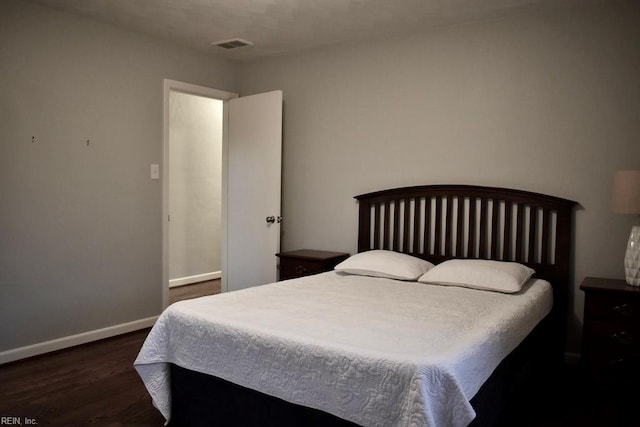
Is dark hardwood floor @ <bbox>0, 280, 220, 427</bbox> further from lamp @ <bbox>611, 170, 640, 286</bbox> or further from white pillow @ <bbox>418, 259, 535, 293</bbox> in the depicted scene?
lamp @ <bbox>611, 170, 640, 286</bbox>

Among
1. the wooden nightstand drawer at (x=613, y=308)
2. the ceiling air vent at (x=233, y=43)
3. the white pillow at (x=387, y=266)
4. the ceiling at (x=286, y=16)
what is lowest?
the wooden nightstand drawer at (x=613, y=308)

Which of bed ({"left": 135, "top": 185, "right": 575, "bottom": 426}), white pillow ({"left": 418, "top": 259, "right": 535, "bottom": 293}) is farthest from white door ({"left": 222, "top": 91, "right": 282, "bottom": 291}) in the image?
white pillow ({"left": 418, "top": 259, "right": 535, "bottom": 293})

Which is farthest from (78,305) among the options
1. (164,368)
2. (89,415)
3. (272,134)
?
(272,134)

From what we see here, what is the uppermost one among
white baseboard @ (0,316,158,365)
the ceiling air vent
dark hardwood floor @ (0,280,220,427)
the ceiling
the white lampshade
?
the ceiling

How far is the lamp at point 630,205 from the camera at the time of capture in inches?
101

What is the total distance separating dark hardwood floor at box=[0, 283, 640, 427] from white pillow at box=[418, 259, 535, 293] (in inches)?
26.0

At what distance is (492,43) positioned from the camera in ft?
10.6

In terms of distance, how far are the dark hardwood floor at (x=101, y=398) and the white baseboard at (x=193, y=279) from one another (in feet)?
7.10

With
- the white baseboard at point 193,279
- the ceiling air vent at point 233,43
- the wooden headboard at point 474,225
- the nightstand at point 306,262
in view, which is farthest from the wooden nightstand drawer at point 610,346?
the white baseboard at point 193,279

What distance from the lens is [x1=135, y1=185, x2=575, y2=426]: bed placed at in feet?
5.24

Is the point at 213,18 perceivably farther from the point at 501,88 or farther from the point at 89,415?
the point at 89,415

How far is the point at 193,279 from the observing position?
558 cm

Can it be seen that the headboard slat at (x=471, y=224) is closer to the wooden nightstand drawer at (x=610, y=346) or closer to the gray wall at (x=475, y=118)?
the gray wall at (x=475, y=118)

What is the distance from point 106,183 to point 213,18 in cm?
143
